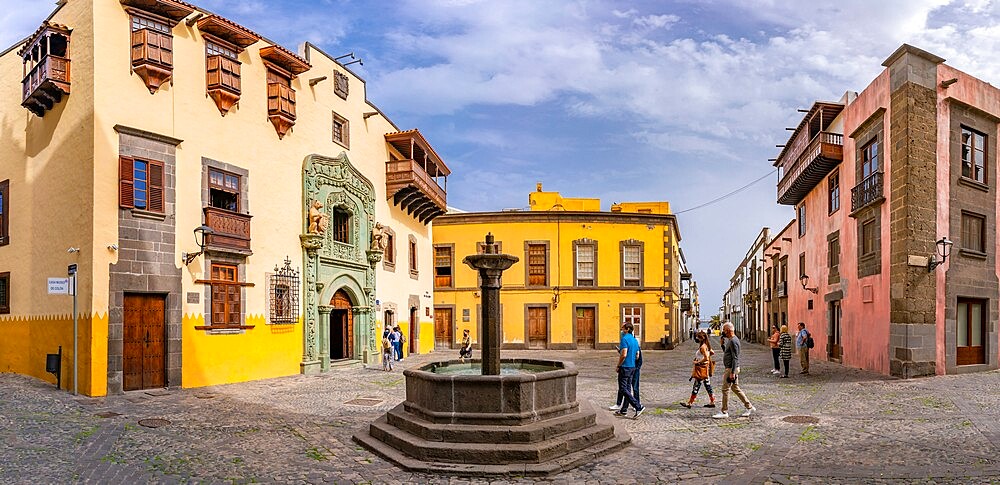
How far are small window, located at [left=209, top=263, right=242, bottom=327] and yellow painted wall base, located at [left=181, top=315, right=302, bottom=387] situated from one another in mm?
347

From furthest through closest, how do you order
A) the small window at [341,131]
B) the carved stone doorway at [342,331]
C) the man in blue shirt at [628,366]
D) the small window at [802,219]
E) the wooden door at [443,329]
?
the wooden door at [443,329]
the small window at [802,219]
the carved stone doorway at [342,331]
the small window at [341,131]
the man in blue shirt at [628,366]

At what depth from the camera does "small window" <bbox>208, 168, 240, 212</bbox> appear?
1636cm

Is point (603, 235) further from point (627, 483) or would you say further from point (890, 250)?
point (627, 483)

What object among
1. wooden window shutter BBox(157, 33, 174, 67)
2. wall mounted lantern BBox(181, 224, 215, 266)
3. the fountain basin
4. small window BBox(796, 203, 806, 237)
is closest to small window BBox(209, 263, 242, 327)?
wall mounted lantern BBox(181, 224, 215, 266)

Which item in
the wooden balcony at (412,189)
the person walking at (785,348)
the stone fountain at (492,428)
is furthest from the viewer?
the wooden balcony at (412,189)

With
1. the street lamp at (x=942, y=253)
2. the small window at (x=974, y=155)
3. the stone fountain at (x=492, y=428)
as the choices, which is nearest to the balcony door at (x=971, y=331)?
the street lamp at (x=942, y=253)

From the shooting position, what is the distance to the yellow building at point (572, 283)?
3425 centimetres

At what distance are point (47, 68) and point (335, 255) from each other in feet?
29.1

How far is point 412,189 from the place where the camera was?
2523cm

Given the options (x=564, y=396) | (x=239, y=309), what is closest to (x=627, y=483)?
(x=564, y=396)

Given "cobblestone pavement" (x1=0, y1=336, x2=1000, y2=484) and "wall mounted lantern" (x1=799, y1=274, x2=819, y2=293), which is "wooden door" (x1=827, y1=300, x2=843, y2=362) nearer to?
"wall mounted lantern" (x1=799, y1=274, x2=819, y2=293)

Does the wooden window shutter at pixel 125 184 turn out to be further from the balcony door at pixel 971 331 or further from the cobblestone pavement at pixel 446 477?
the balcony door at pixel 971 331

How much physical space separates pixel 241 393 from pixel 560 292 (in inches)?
848

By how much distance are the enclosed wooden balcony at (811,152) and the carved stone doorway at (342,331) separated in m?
16.4
